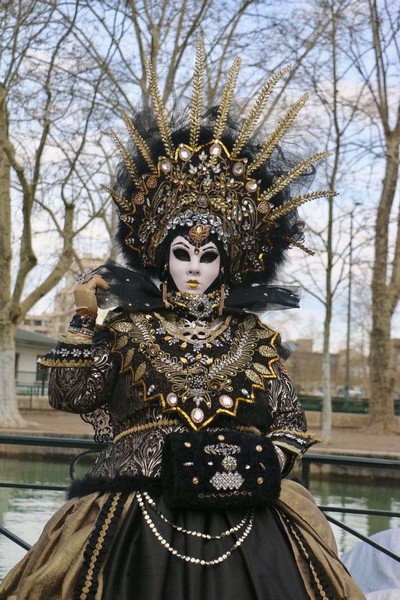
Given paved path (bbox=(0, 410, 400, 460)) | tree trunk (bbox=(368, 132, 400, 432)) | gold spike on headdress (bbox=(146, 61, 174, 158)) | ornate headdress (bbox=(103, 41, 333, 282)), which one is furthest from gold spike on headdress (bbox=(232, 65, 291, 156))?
tree trunk (bbox=(368, 132, 400, 432))

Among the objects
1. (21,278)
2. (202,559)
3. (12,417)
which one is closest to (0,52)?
(21,278)

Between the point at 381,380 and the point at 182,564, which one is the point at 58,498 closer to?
the point at 182,564

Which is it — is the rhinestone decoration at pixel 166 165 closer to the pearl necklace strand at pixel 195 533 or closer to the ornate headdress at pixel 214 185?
the ornate headdress at pixel 214 185

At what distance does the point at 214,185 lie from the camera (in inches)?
114

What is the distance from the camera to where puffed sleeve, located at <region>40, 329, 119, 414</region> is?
2.70 meters

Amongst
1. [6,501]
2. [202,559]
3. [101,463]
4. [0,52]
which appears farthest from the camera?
[0,52]

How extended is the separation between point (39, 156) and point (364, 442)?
8.20 m

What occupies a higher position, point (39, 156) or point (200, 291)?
point (39, 156)

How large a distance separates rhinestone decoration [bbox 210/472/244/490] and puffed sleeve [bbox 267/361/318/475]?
235mm

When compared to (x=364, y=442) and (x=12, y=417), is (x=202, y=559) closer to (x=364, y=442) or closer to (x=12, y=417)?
(x=12, y=417)

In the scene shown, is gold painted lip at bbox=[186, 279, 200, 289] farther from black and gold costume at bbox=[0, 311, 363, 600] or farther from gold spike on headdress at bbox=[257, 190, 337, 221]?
gold spike on headdress at bbox=[257, 190, 337, 221]

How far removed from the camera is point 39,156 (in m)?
15.1

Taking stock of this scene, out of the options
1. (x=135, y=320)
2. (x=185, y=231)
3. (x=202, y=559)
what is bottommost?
(x=202, y=559)

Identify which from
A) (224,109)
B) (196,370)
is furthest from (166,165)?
(196,370)
